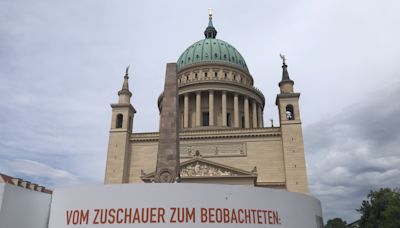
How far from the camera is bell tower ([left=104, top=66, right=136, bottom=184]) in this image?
40.6 m

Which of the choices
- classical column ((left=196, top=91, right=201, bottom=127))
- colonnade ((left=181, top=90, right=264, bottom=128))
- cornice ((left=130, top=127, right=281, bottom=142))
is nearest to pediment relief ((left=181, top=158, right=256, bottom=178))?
cornice ((left=130, top=127, right=281, bottom=142))

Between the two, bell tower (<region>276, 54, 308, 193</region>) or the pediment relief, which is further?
bell tower (<region>276, 54, 308, 193</region>)

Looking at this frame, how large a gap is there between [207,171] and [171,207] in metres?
23.4

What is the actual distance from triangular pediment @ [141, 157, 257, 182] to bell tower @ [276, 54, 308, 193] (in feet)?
17.7

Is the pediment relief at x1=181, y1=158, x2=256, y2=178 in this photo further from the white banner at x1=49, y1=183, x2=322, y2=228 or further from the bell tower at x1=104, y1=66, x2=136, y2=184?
the white banner at x1=49, y1=183, x2=322, y2=228

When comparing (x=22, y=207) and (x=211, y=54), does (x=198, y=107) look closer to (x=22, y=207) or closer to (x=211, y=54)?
(x=211, y=54)

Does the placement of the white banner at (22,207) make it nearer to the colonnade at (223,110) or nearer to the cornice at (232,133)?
the cornice at (232,133)

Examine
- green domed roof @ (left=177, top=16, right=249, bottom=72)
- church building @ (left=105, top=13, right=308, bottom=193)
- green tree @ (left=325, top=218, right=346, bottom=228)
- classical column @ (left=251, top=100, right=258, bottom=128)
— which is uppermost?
green domed roof @ (left=177, top=16, right=249, bottom=72)

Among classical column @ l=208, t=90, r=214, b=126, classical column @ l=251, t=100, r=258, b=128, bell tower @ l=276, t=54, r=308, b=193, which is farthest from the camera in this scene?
classical column @ l=251, t=100, r=258, b=128

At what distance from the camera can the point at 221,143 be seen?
136 feet

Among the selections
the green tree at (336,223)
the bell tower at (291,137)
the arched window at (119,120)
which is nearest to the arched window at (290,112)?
the bell tower at (291,137)

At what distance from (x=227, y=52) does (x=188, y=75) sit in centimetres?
878

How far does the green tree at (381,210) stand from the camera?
3200 centimetres

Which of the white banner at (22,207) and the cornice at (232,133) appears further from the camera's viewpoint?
the cornice at (232,133)
